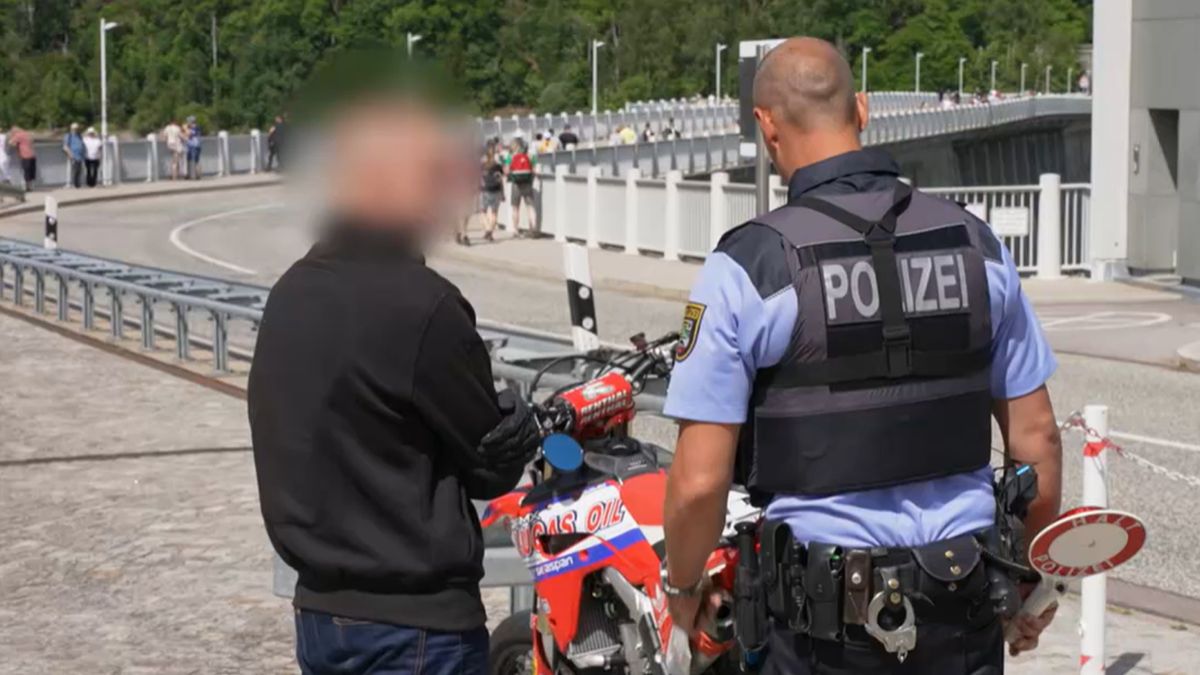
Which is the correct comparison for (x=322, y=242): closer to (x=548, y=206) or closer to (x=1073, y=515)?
(x=1073, y=515)

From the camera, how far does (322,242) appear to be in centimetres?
388

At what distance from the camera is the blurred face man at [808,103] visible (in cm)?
391

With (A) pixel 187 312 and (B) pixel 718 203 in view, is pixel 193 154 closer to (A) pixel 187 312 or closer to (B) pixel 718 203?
(B) pixel 718 203

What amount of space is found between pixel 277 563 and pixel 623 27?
148506 mm

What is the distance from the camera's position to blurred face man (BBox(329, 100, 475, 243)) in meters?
3.74

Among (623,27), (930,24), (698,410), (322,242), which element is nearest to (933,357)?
(698,410)

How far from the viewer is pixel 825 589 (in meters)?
3.75

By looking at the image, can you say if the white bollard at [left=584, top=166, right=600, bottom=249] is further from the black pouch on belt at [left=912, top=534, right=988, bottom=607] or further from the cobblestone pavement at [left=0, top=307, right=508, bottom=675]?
the black pouch on belt at [left=912, top=534, right=988, bottom=607]

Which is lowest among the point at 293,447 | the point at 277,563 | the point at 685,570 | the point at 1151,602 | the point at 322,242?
the point at 1151,602

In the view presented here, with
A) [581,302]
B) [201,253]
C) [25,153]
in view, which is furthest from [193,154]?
[581,302]

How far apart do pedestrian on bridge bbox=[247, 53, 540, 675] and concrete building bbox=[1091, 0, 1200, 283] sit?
864 inches

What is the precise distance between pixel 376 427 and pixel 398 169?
0.48 meters

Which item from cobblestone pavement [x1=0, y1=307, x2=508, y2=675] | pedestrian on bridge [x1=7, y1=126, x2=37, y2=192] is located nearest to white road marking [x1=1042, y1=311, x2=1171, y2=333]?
cobblestone pavement [x1=0, y1=307, x2=508, y2=675]

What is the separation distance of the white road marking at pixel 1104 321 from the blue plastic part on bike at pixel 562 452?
52.0ft
